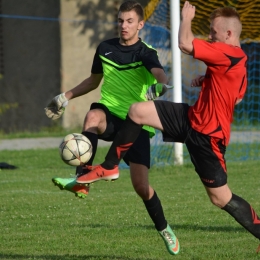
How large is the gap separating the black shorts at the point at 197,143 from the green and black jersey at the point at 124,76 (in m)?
0.80

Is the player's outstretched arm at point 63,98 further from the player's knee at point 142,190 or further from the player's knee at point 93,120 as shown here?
the player's knee at point 142,190

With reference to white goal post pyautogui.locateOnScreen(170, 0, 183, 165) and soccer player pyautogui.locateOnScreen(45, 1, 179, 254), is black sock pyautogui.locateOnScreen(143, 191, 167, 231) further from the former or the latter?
white goal post pyautogui.locateOnScreen(170, 0, 183, 165)

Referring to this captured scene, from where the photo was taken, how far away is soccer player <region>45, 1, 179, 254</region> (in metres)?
6.52

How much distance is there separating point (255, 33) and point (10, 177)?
5.49 meters

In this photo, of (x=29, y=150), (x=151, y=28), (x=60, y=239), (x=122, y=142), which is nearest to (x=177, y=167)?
(x=151, y=28)

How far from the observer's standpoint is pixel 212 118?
582cm

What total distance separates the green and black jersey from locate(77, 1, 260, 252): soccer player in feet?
2.65

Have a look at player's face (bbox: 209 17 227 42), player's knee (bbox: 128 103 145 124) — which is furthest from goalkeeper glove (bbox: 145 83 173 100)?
player's face (bbox: 209 17 227 42)

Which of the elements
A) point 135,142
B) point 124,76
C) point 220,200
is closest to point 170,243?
point 220,200

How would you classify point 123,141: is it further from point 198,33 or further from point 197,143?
point 198,33

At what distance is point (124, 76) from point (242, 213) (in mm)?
1743

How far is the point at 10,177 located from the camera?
40.0 ft

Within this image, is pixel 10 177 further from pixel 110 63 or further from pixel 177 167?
pixel 110 63

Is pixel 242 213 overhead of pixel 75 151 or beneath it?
beneath
